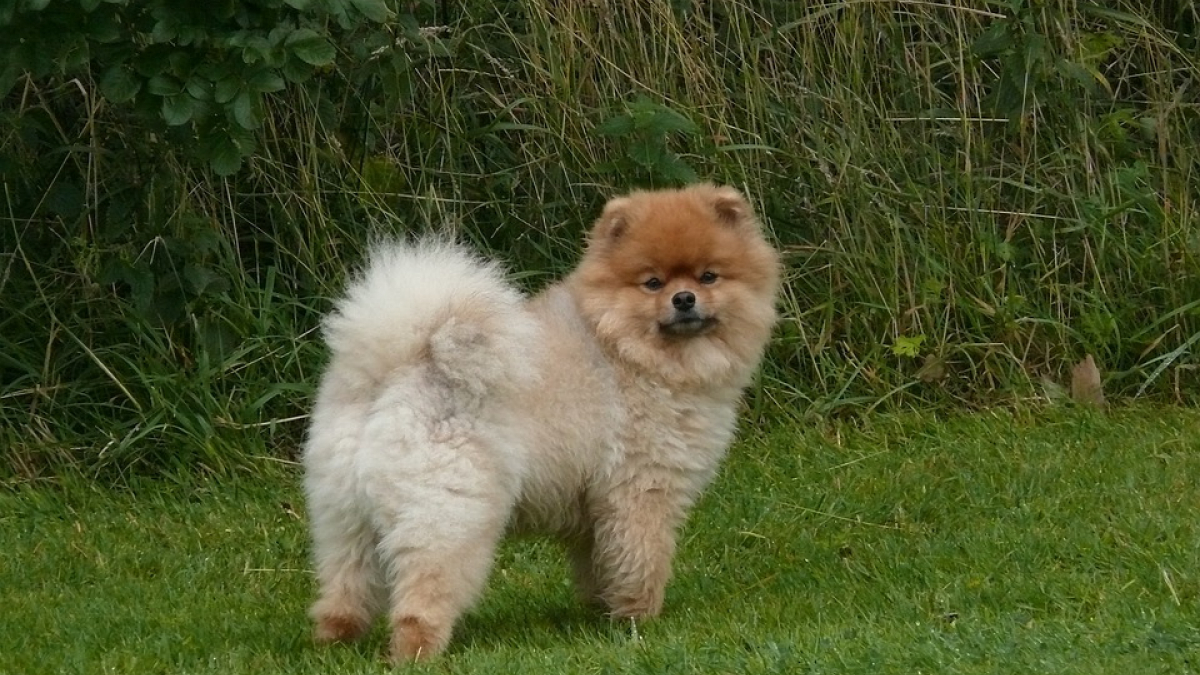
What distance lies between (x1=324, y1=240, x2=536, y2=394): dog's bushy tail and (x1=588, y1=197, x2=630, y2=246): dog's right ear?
0.64 meters

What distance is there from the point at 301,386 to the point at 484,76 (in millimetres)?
1796

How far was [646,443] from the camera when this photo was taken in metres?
5.05

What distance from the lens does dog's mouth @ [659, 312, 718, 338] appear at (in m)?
5.13

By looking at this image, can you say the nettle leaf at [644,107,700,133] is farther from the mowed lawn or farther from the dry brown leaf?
the dry brown leaf

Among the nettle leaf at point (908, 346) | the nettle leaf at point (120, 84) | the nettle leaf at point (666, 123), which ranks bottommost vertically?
the nettle leaf at point (908, 346)

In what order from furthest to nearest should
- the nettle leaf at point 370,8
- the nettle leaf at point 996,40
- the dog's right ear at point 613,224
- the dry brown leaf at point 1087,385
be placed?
the nettle leaf at point 996,40 < the dry brown leaf at point 1087,385 < the nettle leaf at point 370,8 < the dog's right ear at point 613,224

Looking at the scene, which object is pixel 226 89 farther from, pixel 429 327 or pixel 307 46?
pixel 429 327

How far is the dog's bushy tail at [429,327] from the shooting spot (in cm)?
461

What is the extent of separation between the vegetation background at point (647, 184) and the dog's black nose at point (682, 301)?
Result: 2.03 m

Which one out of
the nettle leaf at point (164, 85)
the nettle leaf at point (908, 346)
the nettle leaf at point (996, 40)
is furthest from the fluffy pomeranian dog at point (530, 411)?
the nettle leaf at point (996, 40)

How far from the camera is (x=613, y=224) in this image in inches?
208

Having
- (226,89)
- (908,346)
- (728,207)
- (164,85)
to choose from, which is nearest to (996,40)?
(908,346)

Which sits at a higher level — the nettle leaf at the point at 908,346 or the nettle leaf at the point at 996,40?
the nettle leaf at the point at 996,40

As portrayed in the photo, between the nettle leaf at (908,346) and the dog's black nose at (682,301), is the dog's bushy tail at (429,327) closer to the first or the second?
the dog's black nose at (682,301)
